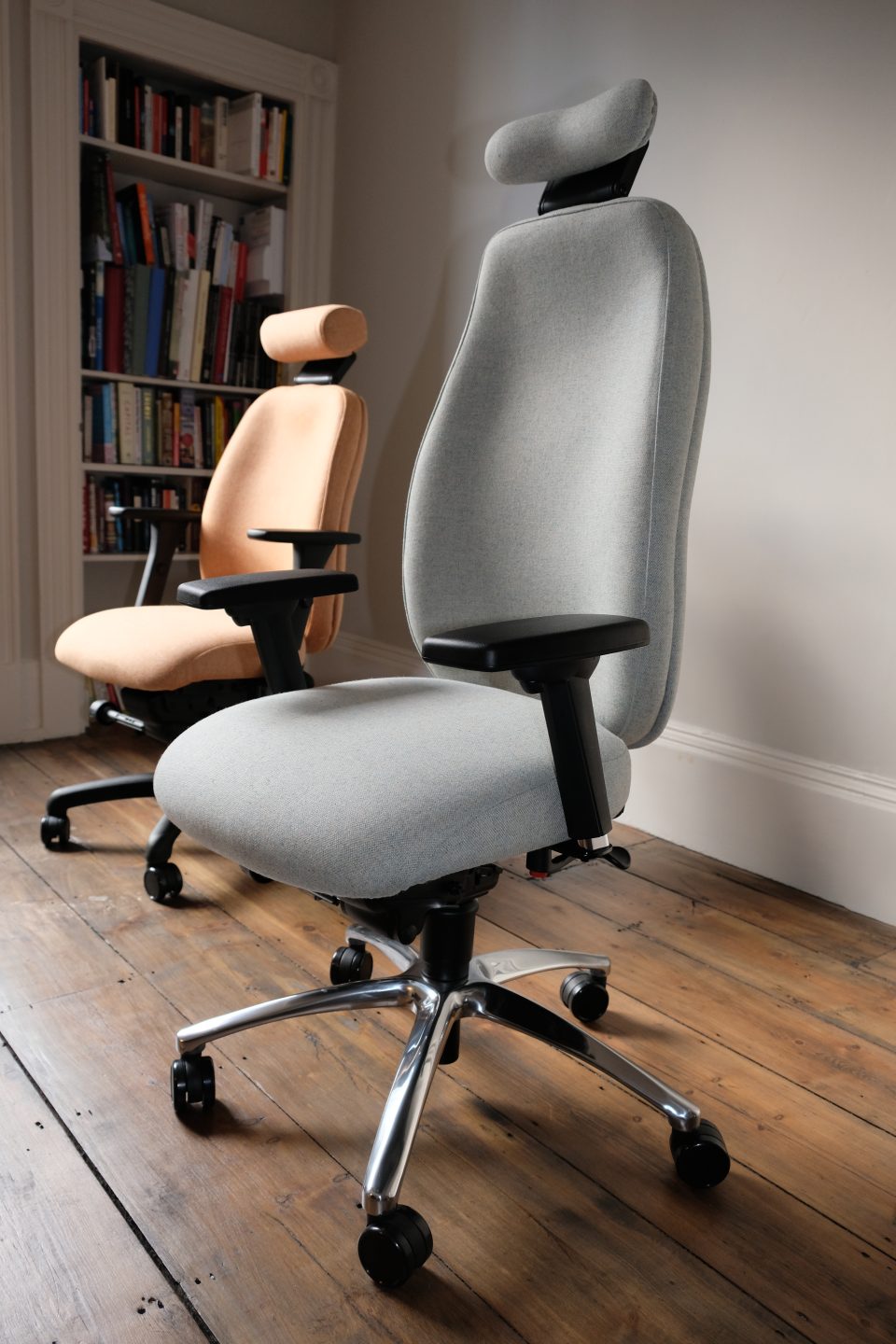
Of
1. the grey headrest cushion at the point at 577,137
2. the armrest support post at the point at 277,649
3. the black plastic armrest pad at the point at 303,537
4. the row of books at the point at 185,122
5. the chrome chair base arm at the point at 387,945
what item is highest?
the row of books at the point at 185,122

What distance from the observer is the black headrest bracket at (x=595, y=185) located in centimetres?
124

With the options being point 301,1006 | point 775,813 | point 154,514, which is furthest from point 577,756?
point 154,514

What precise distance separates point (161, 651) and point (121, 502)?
1438 millimetres

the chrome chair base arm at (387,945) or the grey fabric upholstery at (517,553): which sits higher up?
the grey fabric upholstery at (517,553)

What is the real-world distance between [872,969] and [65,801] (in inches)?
62.3

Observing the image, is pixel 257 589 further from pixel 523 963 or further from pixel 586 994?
pixel 586 994

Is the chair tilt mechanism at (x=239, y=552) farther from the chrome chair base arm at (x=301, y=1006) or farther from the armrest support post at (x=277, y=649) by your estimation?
the chrome chair base arm at (x=301, y=1006)

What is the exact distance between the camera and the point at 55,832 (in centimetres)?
207

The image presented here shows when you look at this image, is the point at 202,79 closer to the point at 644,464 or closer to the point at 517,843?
the point at 644,464

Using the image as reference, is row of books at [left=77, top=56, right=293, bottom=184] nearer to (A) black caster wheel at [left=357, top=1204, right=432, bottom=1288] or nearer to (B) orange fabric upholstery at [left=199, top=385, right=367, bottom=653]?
(B) orange fabric upholstery at [left=199, top=385, right=367, bottom=653]

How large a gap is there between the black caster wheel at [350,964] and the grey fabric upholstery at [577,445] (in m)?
0.44

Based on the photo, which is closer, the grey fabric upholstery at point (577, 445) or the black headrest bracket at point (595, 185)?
the grey fabric upholstery at point (577, 445)

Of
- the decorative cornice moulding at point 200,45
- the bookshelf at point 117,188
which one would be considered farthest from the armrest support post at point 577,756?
the decorative cornice moulding at point 200,45

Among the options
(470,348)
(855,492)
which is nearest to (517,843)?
(470,348)
